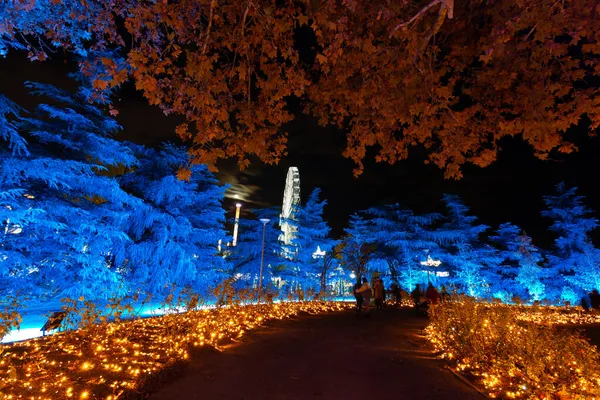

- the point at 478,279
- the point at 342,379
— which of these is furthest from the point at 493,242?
the point at 342,379

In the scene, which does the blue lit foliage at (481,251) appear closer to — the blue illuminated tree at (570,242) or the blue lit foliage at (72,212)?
the blue illuminated tree at (570,242)

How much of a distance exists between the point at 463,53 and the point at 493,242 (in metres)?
33.5

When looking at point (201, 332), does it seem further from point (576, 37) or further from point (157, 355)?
point (576, 37)

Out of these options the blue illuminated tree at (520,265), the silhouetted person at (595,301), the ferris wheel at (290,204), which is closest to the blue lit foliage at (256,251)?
the ferris wheel at (290,204)

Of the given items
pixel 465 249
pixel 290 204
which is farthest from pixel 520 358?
pixel 465 249

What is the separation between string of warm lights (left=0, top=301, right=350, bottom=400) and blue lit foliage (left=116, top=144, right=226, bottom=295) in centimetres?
1055

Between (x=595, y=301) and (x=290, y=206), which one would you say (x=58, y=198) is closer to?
(x=290, y=206)

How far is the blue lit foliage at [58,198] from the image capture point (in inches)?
419

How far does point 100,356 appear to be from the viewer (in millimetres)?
4914

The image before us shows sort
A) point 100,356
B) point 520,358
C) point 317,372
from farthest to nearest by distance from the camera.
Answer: point 317,372
point 100,356
point 520,358

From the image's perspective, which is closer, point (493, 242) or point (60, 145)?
point (60, 145)

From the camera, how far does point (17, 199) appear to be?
35.3 ft

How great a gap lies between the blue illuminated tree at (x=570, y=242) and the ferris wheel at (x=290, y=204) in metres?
23.8

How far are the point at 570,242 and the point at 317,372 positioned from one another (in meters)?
34.5
